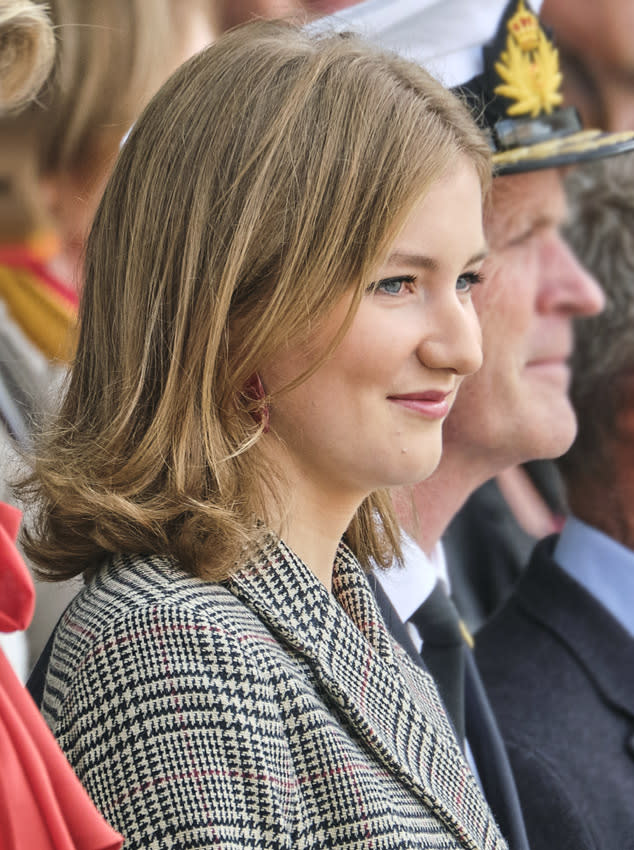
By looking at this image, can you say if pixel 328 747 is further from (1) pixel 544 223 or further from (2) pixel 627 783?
(1) pixel 544 223

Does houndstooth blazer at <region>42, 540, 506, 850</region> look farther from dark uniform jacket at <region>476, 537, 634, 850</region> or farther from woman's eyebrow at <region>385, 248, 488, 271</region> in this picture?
dark uniform jacket at <region>476, 537, 634, 850</region>

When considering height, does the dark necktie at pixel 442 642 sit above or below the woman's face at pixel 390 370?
below

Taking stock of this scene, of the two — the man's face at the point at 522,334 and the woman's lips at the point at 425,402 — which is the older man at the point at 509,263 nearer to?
the man's face at the point at 522,334

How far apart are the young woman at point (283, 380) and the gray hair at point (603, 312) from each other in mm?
1001

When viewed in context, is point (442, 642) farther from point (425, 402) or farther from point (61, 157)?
point (61, 157)

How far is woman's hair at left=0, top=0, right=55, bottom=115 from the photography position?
1394 mm

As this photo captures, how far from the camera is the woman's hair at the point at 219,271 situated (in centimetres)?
130

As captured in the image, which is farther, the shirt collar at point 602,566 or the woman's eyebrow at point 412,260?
the shirt collar at point 602,566

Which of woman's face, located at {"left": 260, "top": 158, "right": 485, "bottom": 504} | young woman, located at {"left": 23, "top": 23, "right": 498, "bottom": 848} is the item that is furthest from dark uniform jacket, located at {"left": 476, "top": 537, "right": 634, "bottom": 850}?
woman's face, located at {"left": 260, "top": 158, "right": 485, "bottom": 504}

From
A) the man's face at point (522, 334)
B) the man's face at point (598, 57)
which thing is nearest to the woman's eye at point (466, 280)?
the man's face at point (522, 334)

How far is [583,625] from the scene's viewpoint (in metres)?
2.12

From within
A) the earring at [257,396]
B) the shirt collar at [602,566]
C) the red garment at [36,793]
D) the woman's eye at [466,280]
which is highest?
the woman's eye at [466,280]

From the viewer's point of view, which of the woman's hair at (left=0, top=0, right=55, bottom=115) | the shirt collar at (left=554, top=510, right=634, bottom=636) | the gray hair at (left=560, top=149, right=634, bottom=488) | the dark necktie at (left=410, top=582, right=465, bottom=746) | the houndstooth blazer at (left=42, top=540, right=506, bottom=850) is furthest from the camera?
the gray hair at (left=560, top=149, right=634, bottom=488)

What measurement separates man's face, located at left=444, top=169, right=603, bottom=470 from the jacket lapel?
2.38ft
